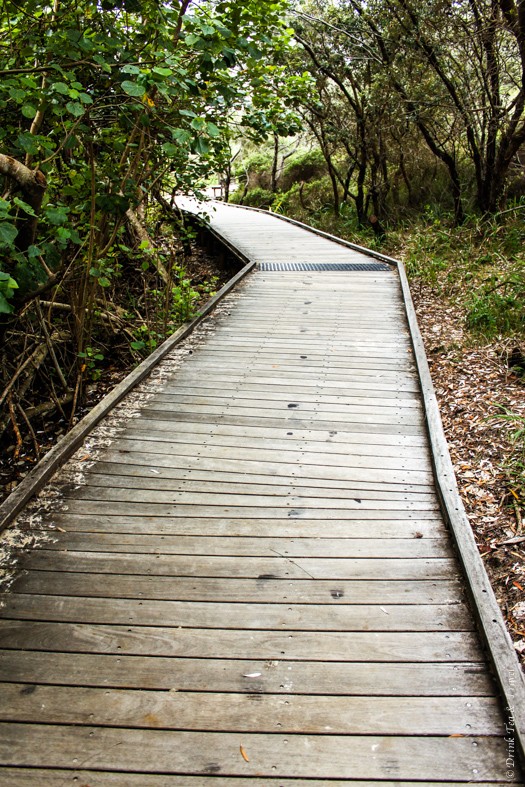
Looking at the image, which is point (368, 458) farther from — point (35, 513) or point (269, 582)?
point (35, 513)

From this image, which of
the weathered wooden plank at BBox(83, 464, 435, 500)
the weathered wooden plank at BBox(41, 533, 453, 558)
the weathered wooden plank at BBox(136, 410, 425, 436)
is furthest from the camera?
the weathered wooden plank at BBox(136, 410, 425, 436)

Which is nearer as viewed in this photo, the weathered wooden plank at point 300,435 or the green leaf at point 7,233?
the green leaf at point 7,233

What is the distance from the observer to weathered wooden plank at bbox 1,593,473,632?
215 cm

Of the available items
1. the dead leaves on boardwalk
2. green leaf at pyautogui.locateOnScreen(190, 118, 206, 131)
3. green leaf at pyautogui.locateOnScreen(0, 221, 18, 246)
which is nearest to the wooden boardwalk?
the dead leaves on boardwalk

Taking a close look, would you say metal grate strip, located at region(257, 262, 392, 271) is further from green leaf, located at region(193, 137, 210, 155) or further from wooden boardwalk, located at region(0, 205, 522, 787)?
green leaf, located at region(193, 137, 210, 155)

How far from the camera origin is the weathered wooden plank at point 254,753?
1.64 metres

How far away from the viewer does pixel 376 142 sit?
11.4 meters

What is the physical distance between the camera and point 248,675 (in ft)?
6.34

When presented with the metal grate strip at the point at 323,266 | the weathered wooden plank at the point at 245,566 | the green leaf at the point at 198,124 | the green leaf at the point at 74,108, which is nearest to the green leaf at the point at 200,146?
the green leaf at the point at 198,124

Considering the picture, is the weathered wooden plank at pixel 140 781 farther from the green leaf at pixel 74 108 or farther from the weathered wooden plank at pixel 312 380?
the weathered wooden plank at pixel 312 380

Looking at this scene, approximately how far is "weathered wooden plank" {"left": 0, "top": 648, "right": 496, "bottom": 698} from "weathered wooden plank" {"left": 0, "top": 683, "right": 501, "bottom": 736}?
0.03 meters

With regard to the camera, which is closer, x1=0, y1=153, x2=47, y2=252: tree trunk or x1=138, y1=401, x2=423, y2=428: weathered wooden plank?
x1=0, y1=153, x2=47, y2=252: tree trunk

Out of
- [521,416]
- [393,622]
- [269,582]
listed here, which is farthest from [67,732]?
[521,416]

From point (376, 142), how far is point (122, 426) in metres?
9.83
